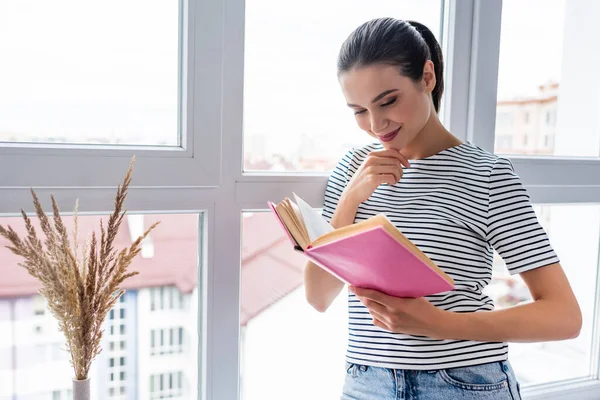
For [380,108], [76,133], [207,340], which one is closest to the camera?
[380,108]

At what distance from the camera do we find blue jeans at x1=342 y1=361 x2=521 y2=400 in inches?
42.6

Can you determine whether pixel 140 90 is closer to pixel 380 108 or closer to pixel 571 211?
pixel 380 108

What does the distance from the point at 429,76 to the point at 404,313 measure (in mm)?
498

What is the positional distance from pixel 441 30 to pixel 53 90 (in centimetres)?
105

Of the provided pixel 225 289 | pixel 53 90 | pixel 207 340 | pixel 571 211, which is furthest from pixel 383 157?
pixel 571 211

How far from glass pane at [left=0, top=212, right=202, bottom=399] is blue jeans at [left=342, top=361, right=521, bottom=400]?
482mm

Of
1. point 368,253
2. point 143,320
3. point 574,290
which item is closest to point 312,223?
point 368,253

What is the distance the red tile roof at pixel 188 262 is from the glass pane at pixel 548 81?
2.55 ft

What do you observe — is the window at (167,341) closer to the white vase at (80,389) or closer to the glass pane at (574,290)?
the white vase at (80,389)

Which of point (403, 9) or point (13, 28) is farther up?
point (403, 9)

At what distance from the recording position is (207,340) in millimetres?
1308

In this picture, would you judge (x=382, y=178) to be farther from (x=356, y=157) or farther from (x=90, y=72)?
(x=90, y=72)

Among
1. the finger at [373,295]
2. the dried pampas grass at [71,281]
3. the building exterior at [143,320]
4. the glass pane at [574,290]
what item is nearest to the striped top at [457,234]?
the finger at [373,295]

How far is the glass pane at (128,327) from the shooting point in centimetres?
118
